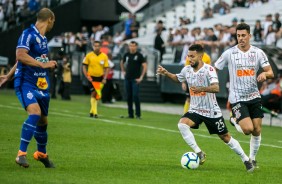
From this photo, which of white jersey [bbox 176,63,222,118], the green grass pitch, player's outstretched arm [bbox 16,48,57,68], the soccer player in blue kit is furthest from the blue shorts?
white jersey [bbox 176,63,222,118]

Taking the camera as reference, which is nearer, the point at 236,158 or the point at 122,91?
the point at 236,158

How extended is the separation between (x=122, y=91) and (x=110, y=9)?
16760 millimetres

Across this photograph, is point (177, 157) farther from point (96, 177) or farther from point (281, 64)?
point (281, 64)

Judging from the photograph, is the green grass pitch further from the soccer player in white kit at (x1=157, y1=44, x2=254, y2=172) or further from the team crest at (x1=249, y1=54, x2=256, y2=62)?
the team crest at (x1=249, y1=54, x2=256, y2=62)

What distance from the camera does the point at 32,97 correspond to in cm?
1340

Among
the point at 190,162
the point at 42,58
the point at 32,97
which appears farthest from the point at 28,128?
the point at 190,162

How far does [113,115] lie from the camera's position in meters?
28.3

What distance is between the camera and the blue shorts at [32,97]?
13.4 metres

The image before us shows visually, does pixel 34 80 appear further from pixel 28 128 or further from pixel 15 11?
pixel 15 11

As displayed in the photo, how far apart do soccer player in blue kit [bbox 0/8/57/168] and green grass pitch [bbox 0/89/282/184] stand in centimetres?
41

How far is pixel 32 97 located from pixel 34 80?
30cm

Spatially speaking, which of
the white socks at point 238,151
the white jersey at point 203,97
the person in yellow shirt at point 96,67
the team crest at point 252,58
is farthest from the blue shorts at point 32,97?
the person in yellow shirt at point 96,67

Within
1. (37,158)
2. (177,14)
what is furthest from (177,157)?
(177,14)

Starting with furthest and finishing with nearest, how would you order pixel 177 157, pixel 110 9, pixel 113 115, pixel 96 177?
pixel 110 9, pixel 113 115, pixel 177 157, pixel 96 177
